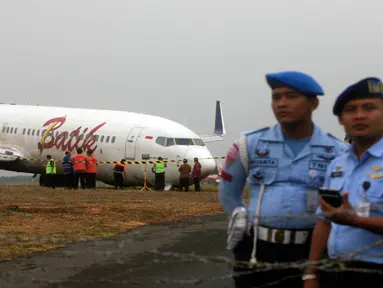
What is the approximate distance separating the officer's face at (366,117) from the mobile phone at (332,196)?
515 mm

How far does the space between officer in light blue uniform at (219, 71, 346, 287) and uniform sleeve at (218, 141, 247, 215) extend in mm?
11

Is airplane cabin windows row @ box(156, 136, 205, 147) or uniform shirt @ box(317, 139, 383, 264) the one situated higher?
airplane cabin windows row @ box(156, 136, 205, 147)

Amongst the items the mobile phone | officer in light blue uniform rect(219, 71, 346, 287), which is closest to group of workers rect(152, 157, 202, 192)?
officer in light blue uniform rect(219, 71, 346, 287)

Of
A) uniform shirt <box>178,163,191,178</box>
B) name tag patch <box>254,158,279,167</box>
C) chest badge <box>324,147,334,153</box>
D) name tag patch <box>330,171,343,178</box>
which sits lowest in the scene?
uniform shirt <box>178,163,191,178</box>

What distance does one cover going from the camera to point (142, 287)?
7.93 metres

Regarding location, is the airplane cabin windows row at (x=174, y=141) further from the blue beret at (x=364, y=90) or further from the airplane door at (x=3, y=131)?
the blue beret at (x=364, y=90)

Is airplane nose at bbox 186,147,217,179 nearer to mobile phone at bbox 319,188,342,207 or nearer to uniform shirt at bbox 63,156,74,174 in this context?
uniform shirt at bbox 63,156,74,174

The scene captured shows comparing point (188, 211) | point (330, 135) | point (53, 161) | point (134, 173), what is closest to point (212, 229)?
point (188, 211)

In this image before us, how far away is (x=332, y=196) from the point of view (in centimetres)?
344

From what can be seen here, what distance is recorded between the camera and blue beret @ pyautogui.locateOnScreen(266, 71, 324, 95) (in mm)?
4207

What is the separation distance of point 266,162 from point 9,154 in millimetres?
28372

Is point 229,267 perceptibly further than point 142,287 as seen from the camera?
Yes

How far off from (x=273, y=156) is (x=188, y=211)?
13.3m

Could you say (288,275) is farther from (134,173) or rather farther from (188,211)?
(134,173)
